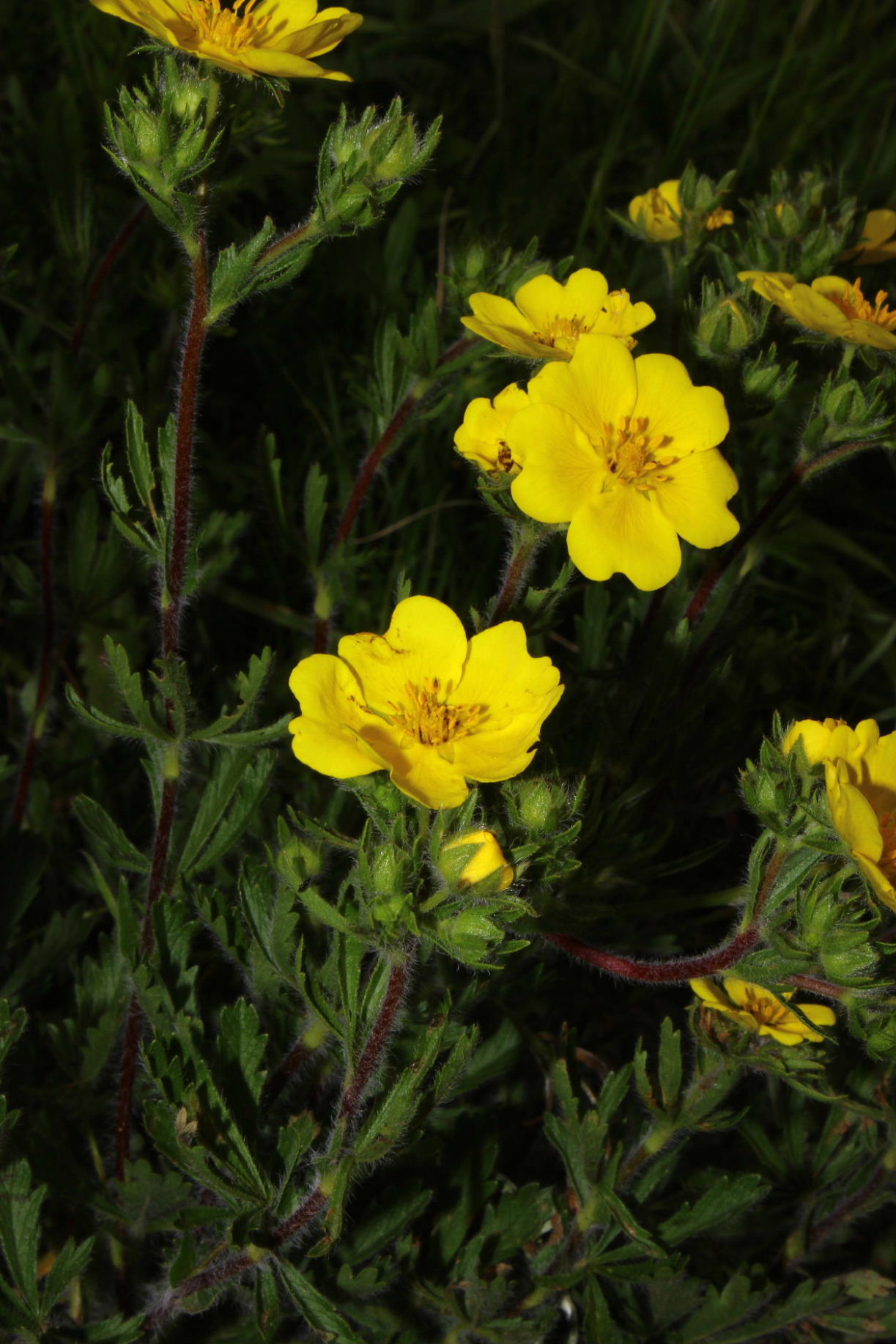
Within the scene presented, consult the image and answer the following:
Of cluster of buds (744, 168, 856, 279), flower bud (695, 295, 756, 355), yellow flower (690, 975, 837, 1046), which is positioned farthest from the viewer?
cluster of buds (744, 168, 856, 279)

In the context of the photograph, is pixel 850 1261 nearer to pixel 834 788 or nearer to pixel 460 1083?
pixel 460 1083

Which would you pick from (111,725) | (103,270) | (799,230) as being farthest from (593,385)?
(103,270)

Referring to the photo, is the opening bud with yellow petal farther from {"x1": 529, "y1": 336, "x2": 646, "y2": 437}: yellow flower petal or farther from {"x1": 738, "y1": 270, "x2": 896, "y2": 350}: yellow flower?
{"x1": 738, "y1": 270, "x2": 896, "y2": 350}: yellow flower

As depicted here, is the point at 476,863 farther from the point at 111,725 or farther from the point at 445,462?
the point at 445,462

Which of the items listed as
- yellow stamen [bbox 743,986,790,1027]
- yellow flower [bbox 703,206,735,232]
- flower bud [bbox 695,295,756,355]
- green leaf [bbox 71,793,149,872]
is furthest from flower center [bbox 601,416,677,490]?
green leaf [bbox 71,793,149,872]

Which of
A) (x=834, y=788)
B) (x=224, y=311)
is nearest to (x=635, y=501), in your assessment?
(x=834, y=788)
